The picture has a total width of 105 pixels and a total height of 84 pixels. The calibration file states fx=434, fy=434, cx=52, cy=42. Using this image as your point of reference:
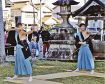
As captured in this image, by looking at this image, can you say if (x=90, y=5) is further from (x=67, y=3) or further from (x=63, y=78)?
(x=63, y=78)

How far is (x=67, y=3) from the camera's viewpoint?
21953 mm

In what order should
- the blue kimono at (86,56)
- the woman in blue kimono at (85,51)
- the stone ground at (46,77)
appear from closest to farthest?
the stone ground at (46,77) → the woman in blue kimono at (85,51) → the blue kimono at (86,56)

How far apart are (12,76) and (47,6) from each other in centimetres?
6778

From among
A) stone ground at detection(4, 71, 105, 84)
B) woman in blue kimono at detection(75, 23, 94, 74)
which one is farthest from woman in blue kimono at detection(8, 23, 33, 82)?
woman in blue kimono at detection(75, 23, 94, 74)

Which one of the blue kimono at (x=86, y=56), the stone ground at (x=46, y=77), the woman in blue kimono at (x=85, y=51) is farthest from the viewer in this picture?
the blue kimono at (x=86, y=56)

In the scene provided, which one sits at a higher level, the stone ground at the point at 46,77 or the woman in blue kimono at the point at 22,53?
the woman in blue kimono at the point at 22,53

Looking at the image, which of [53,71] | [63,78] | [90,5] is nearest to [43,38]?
[90,5]

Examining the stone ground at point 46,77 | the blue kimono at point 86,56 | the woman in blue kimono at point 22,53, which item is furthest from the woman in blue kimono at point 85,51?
the woman in blue kimono at point 22,53

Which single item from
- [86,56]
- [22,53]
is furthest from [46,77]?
[86,56]

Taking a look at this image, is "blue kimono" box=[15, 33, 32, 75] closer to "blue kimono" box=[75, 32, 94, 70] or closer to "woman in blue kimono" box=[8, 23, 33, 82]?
"woman in blue kimono" box=[8, 23, 33, 82]

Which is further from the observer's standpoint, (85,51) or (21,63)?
(85,51)

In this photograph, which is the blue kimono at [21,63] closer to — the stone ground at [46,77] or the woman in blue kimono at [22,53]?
the woman in blue kimono at [22,53]

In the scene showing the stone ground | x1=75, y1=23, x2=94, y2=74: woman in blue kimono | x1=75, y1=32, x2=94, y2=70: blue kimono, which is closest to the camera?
the stone ground

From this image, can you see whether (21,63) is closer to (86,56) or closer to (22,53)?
(22,53)
